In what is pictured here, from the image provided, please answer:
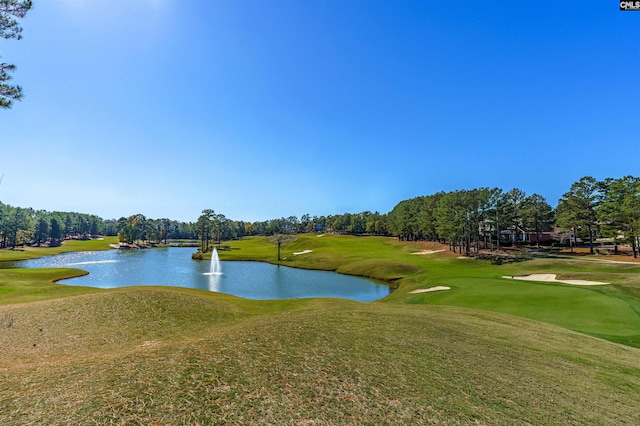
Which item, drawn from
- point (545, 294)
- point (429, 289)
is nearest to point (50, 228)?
point (429, 289)

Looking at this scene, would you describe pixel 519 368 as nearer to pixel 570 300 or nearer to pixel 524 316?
pixel 524 316

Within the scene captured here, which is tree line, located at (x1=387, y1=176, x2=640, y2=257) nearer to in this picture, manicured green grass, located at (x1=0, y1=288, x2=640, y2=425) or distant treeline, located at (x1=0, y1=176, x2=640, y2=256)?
distant treeline, located at (x1=0, y1=176, x2=640, y2=256)

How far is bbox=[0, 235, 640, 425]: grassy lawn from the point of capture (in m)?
6.36

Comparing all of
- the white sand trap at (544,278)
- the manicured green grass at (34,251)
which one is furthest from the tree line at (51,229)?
the white sand trap at (544,278)

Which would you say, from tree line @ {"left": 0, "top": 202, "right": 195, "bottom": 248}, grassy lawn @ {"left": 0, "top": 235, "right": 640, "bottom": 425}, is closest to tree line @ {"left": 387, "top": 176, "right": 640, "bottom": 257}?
grassy lawn @ {"left": 0, "top": 235, "right": 640, "bottom": 425}

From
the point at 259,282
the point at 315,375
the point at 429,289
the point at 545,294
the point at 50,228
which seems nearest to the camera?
the point at 315,375

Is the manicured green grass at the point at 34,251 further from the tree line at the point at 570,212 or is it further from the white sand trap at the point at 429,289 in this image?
the tree line at the point at 570,212

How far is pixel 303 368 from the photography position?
8.35m

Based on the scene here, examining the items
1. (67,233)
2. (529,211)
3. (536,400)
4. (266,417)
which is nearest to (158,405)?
(266,417)

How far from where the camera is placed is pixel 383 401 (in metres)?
6.97

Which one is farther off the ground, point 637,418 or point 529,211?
point 529,211

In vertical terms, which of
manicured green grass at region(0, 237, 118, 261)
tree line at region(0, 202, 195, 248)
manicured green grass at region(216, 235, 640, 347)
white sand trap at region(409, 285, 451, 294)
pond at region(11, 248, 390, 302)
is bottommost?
pond at region(11, 248, 390, 302)

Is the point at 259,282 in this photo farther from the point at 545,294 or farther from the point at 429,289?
the point at 545,294

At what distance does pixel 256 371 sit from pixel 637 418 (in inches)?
400
